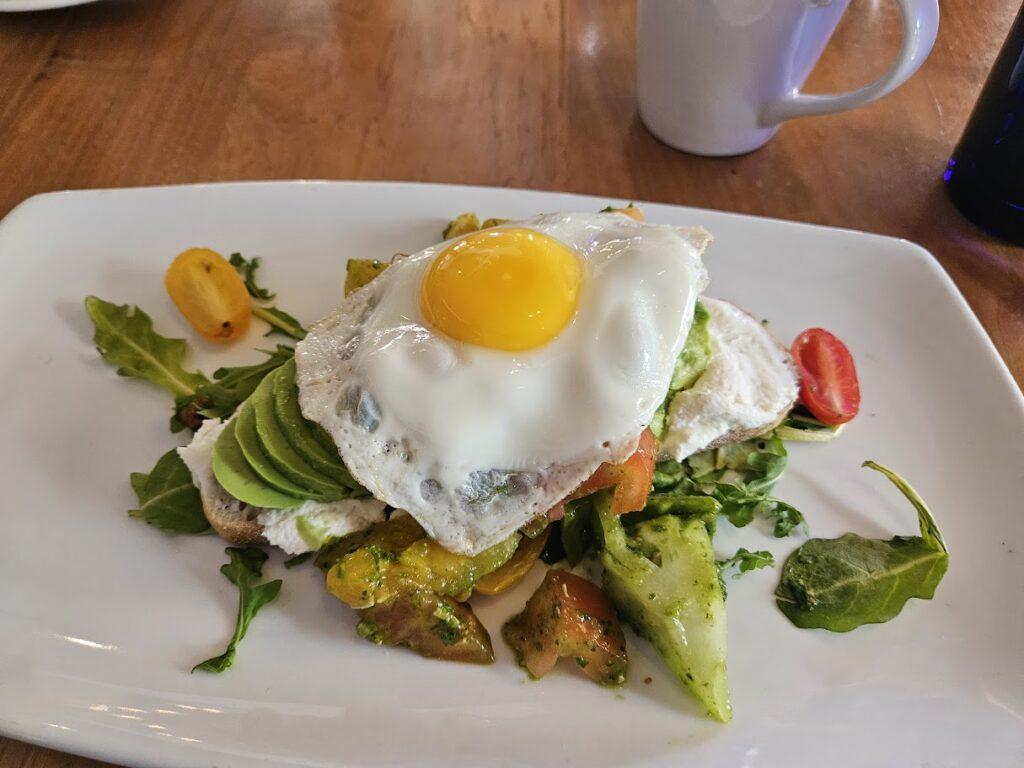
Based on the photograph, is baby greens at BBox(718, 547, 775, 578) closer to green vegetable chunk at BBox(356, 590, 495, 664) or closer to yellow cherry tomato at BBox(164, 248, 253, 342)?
green vegetable chunk at BBox(356, 590, 495, 664)

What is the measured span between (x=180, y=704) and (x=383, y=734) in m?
0.53

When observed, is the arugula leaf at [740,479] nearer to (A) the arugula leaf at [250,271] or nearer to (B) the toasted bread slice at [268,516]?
(B) the toasted bread slice at [268,516]

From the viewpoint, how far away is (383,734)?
1.84 m

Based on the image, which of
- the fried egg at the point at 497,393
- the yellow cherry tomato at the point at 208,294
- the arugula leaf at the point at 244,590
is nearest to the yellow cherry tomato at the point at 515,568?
the fried egg at the point at 497,393

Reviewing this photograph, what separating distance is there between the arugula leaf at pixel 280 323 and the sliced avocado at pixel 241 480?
629 mm

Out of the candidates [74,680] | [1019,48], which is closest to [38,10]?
[74,680]

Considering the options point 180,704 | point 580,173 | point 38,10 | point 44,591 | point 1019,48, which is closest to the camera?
point 180,704

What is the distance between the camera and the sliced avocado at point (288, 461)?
2.13 metres

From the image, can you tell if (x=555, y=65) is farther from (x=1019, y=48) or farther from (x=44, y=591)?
(x=44, y=591)

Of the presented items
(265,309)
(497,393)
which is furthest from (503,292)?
(265,309)

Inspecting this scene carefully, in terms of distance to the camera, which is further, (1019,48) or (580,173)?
(580,173)

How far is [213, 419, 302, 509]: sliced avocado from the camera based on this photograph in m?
2.11

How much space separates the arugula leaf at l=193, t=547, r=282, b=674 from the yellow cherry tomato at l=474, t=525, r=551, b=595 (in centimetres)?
62

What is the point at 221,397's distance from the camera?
245cm
